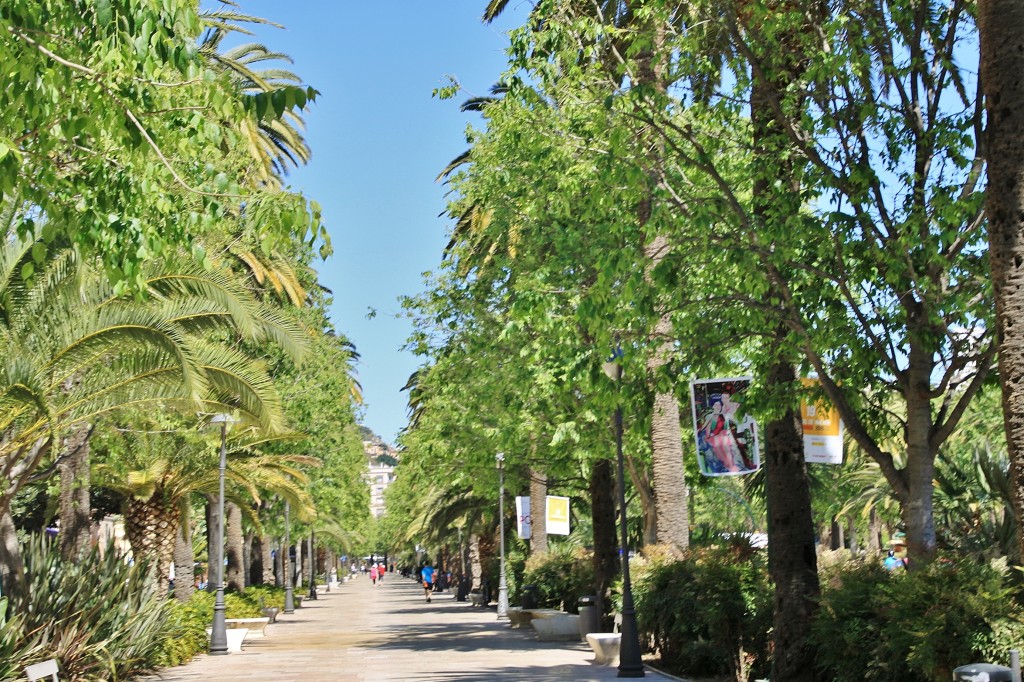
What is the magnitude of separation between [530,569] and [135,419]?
15631mm

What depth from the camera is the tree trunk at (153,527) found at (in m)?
25.8

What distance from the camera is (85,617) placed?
17.3 meters

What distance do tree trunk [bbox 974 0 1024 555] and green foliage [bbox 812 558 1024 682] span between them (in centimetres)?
143

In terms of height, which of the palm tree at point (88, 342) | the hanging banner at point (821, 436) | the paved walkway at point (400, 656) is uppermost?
the palm tree at point (88, 342)

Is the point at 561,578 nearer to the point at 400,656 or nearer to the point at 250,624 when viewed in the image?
the point at 250,624

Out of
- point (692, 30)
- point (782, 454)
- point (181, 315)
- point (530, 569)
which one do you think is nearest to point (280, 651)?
point (530, 569)

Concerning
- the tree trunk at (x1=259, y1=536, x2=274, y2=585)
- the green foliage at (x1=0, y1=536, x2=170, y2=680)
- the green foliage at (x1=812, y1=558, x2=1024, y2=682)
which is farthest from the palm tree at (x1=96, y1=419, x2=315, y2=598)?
the tree trunk at (x1=259, y1=536, x2=274, y2=585)

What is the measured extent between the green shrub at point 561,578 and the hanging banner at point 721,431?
45.9 feet

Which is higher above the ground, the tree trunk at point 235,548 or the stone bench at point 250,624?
the tree trunk at point 235,548

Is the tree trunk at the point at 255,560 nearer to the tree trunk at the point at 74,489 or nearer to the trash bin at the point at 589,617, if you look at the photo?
the trash bin at the point at 589,617

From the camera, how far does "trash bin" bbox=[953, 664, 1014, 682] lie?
8.64 metres

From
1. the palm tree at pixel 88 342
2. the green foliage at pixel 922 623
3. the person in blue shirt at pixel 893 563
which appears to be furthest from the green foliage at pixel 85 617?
the person in blue shirt at pixel 893 563

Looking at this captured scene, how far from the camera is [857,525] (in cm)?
4472

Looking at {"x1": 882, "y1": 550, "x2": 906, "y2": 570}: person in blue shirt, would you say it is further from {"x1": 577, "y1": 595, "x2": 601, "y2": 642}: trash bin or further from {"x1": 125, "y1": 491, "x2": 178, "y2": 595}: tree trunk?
{"x1": 125, "y1": 491, "x2": 178, "y2": 595}: tree trunk
